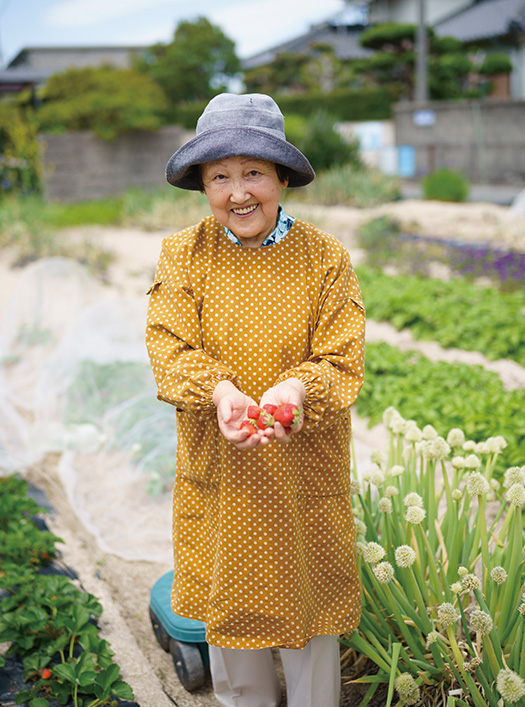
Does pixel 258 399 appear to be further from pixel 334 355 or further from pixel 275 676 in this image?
pixel 275 676

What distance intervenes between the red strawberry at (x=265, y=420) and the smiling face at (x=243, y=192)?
45cm

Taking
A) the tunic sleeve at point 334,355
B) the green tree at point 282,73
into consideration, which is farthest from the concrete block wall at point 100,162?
the green tree at point 282,73

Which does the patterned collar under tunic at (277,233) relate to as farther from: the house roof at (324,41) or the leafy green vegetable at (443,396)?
the house roof at (324,41)

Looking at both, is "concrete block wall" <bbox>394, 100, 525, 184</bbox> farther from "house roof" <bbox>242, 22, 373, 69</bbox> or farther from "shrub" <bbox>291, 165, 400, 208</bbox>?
"house roof" <bbox>242, 22, 373, 69</bbox>

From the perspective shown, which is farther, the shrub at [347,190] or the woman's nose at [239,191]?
the shrub at [347,190]

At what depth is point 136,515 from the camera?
314 centimetres

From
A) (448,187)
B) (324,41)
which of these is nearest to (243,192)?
(448,187)

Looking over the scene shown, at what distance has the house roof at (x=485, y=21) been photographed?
24766 millimetres

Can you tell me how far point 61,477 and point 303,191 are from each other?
926 centimetres

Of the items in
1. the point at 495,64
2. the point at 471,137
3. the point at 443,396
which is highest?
the point at 495,64

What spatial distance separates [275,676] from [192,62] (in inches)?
1064

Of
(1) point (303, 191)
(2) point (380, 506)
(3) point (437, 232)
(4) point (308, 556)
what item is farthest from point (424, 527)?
(1) point (303, 191)

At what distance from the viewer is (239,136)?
4.76ft

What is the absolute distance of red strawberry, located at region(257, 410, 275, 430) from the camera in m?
1.31
